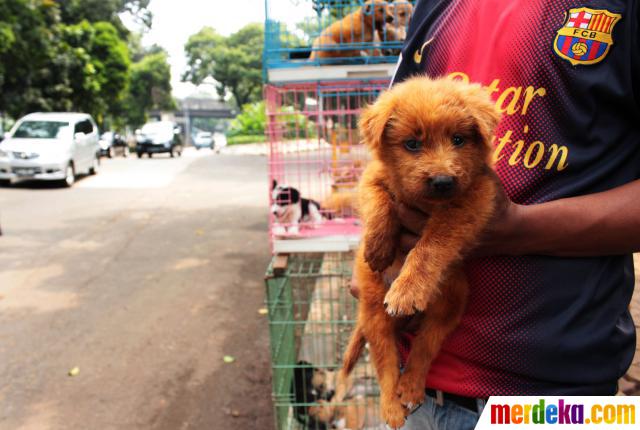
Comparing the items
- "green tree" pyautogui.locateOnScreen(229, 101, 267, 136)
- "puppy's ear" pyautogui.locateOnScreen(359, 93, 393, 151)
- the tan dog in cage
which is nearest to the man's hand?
"puppy's ear" pyautogui.locateOnScreen(359, 93, 393, 151)

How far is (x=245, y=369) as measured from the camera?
4648 mm

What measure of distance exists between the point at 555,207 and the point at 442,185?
0.26m

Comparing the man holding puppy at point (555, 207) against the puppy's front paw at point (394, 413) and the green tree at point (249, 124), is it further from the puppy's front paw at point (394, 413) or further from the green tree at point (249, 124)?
the green tree at point (249, 124)

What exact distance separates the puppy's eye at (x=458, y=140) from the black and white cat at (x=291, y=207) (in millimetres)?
3104

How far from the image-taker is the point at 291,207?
16.3 ft

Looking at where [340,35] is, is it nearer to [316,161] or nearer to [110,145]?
[316,161]

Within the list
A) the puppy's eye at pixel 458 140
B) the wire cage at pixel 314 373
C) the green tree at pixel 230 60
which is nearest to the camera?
the puppy's eye at pixel 458 140

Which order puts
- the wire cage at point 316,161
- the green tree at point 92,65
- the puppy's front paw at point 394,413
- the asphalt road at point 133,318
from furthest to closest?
the green tree at point 92,65 < the wire cage at point 316,161 < the asphalt road at point 133,318 < the puppy's front paw at point 394,413

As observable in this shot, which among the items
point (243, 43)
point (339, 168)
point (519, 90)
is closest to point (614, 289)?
point (519, 90)

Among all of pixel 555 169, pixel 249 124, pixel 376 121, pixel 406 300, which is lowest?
pixel 406 300

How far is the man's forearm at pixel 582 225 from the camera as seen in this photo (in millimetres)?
1181

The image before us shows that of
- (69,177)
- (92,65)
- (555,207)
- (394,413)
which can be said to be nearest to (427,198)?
(555,207)

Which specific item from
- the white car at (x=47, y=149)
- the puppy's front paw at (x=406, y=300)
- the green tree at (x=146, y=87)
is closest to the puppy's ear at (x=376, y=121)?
the puppy's front paw at (x=406, y=300)

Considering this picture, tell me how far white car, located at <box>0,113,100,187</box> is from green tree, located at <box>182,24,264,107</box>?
37.6 m
